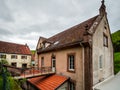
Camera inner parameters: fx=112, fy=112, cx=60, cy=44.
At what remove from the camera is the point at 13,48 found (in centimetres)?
3878

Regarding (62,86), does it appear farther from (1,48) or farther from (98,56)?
(1,48)

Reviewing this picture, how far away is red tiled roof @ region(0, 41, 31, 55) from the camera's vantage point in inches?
1417

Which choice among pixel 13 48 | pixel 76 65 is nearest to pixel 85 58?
pixel 76 65

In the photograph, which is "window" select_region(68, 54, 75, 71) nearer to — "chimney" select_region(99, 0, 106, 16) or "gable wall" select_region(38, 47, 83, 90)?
"gable wall" select_region(38, 47, 83, 90)

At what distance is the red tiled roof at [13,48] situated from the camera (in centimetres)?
3600

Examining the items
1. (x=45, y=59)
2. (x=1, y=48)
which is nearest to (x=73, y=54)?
(x=45, y=59)

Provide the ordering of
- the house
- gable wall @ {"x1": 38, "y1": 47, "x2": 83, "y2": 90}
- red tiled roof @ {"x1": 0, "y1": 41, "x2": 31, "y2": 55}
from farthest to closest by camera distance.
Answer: red tiled roof @ {"x1": 0, "y1": 41, "x2": 31, "y2": 55}, gable wall @ {"x1": 38, "y1": 47, "x2": 83, "y2": 90}, the house

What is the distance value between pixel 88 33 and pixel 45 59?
11021 mm

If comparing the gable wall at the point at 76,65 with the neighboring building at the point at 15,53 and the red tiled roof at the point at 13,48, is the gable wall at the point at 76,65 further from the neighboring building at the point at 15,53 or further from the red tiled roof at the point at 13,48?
the red tiled roof at the point at 13,48

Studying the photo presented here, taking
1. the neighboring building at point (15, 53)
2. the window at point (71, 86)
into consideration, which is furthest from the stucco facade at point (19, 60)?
the window at point (71, 86)

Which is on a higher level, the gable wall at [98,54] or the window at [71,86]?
the gable wall at [98,54]

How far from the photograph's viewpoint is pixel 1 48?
35.2 m

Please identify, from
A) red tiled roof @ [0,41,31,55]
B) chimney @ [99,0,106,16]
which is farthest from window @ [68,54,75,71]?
red tiled roof @ [0,41,31,55]

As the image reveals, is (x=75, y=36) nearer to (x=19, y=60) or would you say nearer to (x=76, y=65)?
(x=76, y=65)
